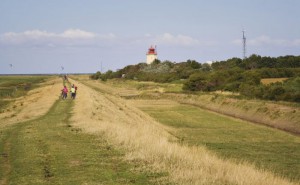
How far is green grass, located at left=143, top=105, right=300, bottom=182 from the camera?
67.6 feet

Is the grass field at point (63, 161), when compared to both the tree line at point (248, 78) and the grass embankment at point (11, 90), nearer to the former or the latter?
the grass embankment at point (11, 90)

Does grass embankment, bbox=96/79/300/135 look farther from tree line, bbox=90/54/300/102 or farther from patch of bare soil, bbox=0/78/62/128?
patch of bare soil, bbox=0/78/62/128

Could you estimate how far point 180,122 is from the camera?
3931cm

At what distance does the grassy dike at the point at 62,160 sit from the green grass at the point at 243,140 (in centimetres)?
629

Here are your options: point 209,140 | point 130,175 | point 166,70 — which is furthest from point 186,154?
point 166,70

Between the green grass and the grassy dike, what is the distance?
248 inches

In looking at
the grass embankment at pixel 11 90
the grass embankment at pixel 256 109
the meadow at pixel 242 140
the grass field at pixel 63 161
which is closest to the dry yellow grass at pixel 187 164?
the grass field at pixel 63 161

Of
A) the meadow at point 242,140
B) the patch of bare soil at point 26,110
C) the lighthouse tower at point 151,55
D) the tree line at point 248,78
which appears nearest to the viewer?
the meadow at point 242,140

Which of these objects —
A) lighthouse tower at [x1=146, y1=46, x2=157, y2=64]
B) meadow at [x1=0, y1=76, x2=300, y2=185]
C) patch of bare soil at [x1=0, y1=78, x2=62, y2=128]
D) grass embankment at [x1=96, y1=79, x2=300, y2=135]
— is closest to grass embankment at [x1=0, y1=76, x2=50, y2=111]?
patch of bare soil at [x1=0, y1=78, x2=62, y2=128]

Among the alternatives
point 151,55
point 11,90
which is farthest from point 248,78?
point 151,55

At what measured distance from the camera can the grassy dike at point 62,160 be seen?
1183 cm

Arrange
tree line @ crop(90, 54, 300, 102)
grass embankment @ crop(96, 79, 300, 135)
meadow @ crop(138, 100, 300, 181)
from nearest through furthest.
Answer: meadow @ crop(138, 100, 300, 181) < grass embankment @ crop(96, 79, 300, 135) < tree line @ crop(90, 54, 300, 102)

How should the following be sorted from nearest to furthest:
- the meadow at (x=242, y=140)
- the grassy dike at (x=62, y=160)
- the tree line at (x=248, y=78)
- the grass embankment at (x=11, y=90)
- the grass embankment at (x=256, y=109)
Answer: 1. the grassy dike at (x=62, y=160)
2. the meadow at (x=242, y=140)
3. the grass embankment at (x=256, y=109)
4. the tree line at (x=248, y=78)
5. the grass embankment at (x=11, y=90)

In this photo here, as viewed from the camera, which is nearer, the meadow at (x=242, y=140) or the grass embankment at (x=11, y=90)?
the meadow at (x=242, y=140)
